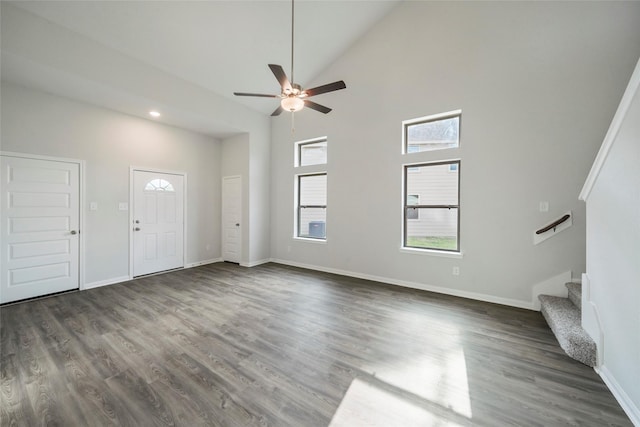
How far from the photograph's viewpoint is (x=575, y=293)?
2.73 meters

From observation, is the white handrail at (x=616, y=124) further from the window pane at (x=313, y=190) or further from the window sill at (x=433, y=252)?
the window pane at (x=313, y=190)

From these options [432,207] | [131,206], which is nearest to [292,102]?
[432,207]

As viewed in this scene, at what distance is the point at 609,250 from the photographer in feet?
6.14

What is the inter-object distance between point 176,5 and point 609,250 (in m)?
5.22

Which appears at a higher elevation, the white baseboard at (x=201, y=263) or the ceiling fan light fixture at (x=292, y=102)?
the ceiling fan light fixture at (x=292, y=102)

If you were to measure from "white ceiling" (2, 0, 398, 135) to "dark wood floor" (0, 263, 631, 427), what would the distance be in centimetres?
325

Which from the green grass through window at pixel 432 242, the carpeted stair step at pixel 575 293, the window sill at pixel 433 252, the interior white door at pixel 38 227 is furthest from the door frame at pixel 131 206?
the carpeted stair step at pixel 575 293

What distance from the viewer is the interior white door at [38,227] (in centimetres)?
331

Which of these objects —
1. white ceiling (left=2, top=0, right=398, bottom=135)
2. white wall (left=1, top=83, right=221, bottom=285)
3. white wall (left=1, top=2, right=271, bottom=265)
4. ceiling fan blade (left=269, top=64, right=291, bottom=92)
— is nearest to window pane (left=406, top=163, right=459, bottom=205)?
ceiling fan blade (left=269, top=64, right=291, bottom=92)

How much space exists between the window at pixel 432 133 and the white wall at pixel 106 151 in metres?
4.42

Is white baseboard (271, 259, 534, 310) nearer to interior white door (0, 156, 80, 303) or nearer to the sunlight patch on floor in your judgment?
the sunlight patch on floor

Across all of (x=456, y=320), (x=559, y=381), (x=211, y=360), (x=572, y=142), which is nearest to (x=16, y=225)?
(x=211, y=360)

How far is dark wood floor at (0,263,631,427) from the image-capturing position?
63.2 inches

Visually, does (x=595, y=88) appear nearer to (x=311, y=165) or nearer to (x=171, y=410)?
(x=311, y=165)
